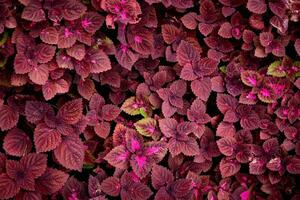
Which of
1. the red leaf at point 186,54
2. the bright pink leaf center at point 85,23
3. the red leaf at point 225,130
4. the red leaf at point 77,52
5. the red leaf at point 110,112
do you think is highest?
the bright pink leaf center at point 85,23

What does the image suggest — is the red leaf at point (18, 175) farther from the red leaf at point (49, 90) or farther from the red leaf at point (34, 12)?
the red leaf at point (34, 12)

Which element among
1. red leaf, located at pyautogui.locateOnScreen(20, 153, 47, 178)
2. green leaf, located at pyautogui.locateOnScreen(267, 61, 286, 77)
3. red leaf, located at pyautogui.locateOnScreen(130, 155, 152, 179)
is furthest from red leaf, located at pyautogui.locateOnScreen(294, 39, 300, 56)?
red leaf, located at pyautogui.locateOnScreen(20, 153, 47, 178)

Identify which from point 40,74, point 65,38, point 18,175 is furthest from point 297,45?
point 18,175

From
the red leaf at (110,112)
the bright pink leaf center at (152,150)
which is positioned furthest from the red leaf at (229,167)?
the red leaf at (110,112)

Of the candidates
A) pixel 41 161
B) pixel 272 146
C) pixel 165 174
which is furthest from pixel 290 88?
pixel 41 161

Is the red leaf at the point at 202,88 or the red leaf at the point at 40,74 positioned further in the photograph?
the red leaf at the point at 202,88

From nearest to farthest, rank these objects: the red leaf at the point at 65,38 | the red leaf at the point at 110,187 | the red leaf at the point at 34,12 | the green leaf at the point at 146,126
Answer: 1. the red leaf at the point at 34,12
2. the red leaf at the point at 65,38
3. the red leaf at the point at 110,187
4. the green leaf at the point at 146,126
